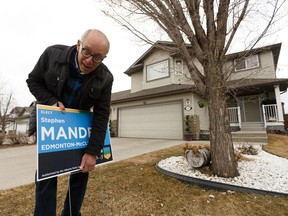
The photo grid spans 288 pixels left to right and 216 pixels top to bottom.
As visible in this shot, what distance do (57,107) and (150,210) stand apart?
66.5 inches

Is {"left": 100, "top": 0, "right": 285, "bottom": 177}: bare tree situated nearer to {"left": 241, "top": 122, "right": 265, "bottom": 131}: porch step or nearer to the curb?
the curb

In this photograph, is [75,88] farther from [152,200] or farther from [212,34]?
[212,34]

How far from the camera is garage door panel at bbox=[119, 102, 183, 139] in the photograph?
380 inches

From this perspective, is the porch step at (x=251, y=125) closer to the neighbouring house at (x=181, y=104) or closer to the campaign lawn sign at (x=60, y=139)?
the neighbouring house at (x=181, y=104)

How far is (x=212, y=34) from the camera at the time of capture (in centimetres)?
321

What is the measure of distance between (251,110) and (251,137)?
382 cm

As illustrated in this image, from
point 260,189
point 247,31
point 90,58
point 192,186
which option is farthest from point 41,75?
point 247,31

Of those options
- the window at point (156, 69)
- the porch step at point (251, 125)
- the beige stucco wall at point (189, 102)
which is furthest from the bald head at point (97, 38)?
the porch step at point (251, 125)

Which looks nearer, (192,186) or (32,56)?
(192,186)

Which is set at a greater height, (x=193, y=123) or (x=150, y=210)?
(x=193, y=123)

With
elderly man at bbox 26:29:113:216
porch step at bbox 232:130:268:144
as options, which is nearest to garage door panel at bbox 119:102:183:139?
porch step at bbox 232:130:268:144

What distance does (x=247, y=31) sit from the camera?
128 inches

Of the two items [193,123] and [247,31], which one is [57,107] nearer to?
[247,31]

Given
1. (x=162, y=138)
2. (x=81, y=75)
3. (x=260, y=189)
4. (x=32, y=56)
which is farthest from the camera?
(x=32, y=56)
